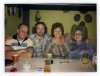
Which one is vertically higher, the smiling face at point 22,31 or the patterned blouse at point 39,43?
the smiling face at point 22,31

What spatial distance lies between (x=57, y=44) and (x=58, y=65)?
154mm

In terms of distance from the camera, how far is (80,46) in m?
1.13

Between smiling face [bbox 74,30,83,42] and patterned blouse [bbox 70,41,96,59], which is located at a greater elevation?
smiling face [bbox 74,30,83,42]

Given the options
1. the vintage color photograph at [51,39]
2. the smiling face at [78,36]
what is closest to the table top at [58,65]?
the vintage color photograph at [51,39]

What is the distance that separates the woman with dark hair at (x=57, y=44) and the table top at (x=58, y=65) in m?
0.05

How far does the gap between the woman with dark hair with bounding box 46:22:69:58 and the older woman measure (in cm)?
6

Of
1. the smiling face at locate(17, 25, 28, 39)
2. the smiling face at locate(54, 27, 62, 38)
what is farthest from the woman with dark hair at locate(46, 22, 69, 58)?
the smiling face at locate(17, 25, 28, 39)

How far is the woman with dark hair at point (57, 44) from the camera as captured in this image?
1123 mm

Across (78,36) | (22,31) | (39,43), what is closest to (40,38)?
(39,43)

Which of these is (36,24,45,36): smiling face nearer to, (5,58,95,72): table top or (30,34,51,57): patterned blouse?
(30,34,51,57): patterned blouse

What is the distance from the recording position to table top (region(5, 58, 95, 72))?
43.9 inches

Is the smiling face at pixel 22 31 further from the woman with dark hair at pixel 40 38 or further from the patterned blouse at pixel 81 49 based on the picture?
the patterned blouse at pixel 81 49

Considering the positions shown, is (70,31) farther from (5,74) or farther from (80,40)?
(5,74)

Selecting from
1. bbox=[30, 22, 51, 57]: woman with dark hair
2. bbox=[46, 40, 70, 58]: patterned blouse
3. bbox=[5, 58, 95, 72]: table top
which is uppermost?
bbox=[30, 22, 51, 57]: woman with dark hair
